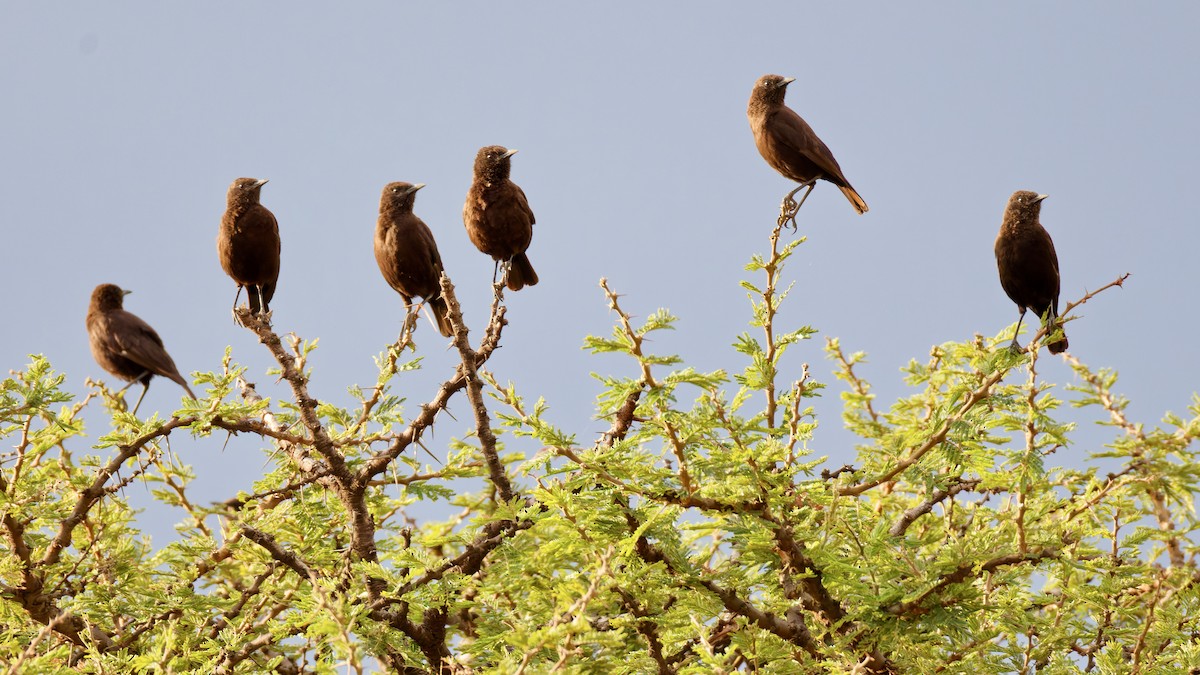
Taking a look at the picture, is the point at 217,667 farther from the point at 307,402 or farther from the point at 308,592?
the point at 307,402

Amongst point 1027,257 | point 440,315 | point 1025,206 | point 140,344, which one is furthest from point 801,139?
point 140,344

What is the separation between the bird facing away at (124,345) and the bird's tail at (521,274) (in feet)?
7.06

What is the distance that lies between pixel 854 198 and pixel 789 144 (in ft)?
1.81

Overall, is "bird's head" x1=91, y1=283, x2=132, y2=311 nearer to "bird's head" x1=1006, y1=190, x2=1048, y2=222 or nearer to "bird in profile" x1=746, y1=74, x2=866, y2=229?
"bird in profile" x1=746, y1=74, x2=866, y2=229

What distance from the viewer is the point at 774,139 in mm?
7758

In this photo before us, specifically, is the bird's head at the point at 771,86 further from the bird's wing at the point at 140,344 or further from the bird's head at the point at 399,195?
the bird's wing at the point at 140,344

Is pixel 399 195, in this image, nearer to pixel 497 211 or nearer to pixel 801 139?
pixel 497 211

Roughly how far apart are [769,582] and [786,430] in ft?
1.99

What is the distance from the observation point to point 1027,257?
21.8 ft

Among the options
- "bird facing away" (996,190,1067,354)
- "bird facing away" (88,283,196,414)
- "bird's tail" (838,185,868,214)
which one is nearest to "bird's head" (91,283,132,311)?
"bird facing away" (88,283,196,414)

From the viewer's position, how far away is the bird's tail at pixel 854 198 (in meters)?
7.59

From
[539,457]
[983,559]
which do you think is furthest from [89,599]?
[983,559]

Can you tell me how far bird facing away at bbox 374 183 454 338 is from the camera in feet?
24.5

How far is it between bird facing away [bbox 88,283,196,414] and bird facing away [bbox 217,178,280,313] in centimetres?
64
